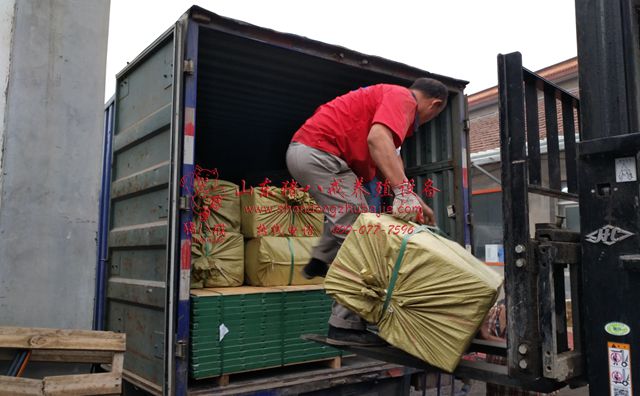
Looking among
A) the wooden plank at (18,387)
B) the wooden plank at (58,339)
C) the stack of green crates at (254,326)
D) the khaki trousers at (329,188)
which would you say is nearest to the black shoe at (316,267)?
the khaki trousers at (329,188)

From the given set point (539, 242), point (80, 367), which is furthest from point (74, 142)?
point (539, 242)

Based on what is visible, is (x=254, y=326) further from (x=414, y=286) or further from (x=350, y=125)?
(x=414, y=286)

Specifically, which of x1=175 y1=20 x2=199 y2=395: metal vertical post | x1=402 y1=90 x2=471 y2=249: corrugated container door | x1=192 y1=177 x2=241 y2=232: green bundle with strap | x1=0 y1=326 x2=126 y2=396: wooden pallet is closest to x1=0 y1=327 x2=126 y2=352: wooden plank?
x1=0 y1=326 x2=126 y2=396: wooden pallet

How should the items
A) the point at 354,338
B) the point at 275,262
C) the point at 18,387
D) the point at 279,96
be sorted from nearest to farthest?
the point at 354,338
the point at 18,387
the point at 275,262
the point at 279,96

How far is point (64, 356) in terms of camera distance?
10.9ft

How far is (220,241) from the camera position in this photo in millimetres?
3969

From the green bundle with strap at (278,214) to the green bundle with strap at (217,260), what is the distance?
18 centimetres

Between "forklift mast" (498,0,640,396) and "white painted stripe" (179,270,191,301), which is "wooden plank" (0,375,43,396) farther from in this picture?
"forklift mast" (498,0,640,396)

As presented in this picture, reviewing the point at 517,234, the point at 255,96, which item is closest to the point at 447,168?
the point at 255,96

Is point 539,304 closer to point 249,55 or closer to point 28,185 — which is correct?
point 249,55

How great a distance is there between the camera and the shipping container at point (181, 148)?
10.4ft

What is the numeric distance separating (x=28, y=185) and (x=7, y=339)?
1.06m

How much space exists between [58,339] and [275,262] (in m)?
1.54

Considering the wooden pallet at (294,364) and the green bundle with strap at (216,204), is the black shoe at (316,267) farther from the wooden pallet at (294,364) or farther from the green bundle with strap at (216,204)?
the green bundle with strap at (216,204)
